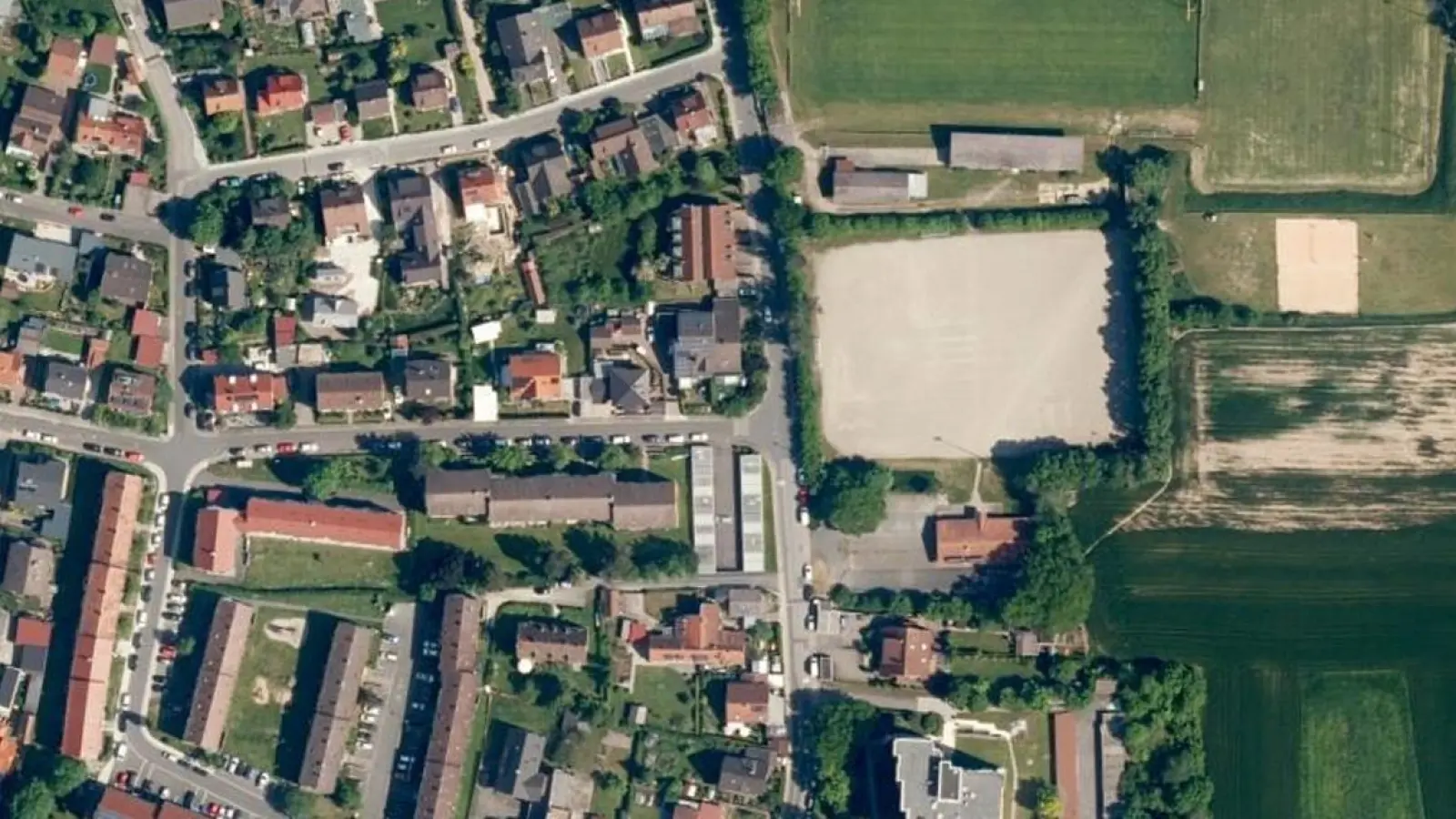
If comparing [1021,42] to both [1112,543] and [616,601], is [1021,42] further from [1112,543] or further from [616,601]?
[616,601]

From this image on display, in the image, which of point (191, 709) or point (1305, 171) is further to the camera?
point (1305, 171)

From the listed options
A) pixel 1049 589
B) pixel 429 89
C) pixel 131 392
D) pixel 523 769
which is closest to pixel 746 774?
pixel 523 769

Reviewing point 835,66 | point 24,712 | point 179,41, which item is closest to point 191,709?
point 24,712

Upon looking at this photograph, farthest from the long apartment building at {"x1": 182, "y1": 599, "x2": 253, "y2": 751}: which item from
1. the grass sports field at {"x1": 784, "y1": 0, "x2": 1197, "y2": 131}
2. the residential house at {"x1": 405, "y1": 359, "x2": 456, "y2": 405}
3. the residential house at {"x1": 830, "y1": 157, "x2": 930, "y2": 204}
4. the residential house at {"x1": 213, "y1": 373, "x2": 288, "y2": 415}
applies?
the grass sports field at {"x1": 784, "y1": 0, "x2": 1197, "y2": 131}

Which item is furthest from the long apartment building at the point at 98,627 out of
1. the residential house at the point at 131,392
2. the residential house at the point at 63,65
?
the residential house at the point at 63,65

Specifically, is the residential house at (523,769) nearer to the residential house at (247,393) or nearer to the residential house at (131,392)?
the residential house at (247,393)

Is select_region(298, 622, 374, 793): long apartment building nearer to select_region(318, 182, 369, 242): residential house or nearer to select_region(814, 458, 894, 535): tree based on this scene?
select_region(318, 182, 369, 242): residential house

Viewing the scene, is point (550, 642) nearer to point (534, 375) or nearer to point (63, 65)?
point (534, 375)
